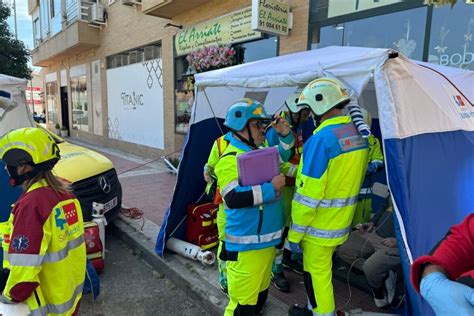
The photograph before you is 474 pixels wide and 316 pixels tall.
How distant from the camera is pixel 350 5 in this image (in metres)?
6.25

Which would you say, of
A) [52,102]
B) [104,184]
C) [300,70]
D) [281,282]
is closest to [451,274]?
[300,70]

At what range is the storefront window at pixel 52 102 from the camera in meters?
21.5

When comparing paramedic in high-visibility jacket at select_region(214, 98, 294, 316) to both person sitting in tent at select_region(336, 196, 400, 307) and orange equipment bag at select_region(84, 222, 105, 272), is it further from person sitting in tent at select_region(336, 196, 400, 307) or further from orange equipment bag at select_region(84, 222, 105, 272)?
orange equipment bag at select_region(84, 222, 105, 272)

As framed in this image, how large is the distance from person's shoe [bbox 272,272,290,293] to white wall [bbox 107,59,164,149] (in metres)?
8.57

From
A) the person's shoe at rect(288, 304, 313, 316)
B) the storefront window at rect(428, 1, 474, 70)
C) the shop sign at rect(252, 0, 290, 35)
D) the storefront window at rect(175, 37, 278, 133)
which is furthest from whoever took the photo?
the storefront window at rect(175, 37, 278, 133)

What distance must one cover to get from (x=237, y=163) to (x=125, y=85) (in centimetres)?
1203

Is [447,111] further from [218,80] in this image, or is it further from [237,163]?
[218,80]

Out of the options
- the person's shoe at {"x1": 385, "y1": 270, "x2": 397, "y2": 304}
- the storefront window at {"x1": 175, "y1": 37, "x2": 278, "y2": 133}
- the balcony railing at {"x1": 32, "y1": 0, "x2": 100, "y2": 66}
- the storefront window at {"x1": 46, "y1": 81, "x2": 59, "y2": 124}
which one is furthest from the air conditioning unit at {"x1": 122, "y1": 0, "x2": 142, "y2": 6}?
the storefront window at {"x1": 46, "y1": 81, "x2": 59, "y2": 124}

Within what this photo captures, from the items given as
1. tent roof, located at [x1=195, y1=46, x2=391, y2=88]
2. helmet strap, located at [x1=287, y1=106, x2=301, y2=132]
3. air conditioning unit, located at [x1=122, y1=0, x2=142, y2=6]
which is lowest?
helmet strap, located at [x1=287, y1=106, x2=301, y2=132]

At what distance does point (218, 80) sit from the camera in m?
3.49

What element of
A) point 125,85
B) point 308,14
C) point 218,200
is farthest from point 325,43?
point 125,85

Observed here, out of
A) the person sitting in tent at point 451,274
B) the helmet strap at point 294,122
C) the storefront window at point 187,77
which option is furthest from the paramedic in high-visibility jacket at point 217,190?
the storefront window at point 187,77

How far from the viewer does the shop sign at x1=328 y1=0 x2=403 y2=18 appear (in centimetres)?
583

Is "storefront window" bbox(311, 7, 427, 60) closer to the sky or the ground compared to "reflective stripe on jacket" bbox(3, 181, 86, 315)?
closer to the sky
